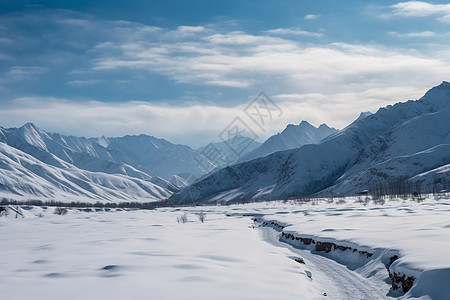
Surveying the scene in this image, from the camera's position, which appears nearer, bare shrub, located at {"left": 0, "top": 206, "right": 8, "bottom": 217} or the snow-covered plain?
the snow-covered plain

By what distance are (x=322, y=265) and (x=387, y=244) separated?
456cm

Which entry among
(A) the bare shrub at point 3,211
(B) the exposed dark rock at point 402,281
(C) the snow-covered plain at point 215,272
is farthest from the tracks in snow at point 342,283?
(A) the bare shrub at point 3,211

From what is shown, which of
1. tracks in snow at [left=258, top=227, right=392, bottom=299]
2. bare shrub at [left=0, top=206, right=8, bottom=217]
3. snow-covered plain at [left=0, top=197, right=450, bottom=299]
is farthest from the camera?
bare shrub at [left=0, top=206, right=8, bottom=217]

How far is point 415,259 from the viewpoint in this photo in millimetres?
17781

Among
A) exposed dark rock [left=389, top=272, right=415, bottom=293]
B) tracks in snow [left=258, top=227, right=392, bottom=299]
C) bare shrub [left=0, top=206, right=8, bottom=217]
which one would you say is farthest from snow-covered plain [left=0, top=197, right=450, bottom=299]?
bare shrub [left=0, top=206, right=8, bottom=217]

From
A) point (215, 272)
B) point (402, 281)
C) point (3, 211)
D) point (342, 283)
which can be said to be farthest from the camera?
point (3, 211)

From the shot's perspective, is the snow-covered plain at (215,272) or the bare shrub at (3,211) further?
the bare shrub at (3,211)

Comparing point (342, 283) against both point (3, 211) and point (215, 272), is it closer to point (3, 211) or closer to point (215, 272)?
point (215, 272)

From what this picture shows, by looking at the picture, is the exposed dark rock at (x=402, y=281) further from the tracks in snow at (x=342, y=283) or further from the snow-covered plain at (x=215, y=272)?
the tracks in snow at (x=342, y=283)

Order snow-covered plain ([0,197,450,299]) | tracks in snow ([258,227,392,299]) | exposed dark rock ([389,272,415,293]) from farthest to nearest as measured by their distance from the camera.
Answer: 1. tracks in snow ([258,227,392,299])
2. exposed dark rock ([389,272,415,293])
3. snow-covered plain ([0,197,450,299])

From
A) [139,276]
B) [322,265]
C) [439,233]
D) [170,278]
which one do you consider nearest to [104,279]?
[139,276]

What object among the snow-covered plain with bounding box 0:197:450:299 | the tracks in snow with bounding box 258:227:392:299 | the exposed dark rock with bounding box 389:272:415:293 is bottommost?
the tracks in snow with bounding box 258:227:392:299

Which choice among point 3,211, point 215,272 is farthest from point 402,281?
point 3,211

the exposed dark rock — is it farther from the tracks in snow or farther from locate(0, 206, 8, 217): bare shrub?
locate(0, 206, 8, 217): bare shrub
